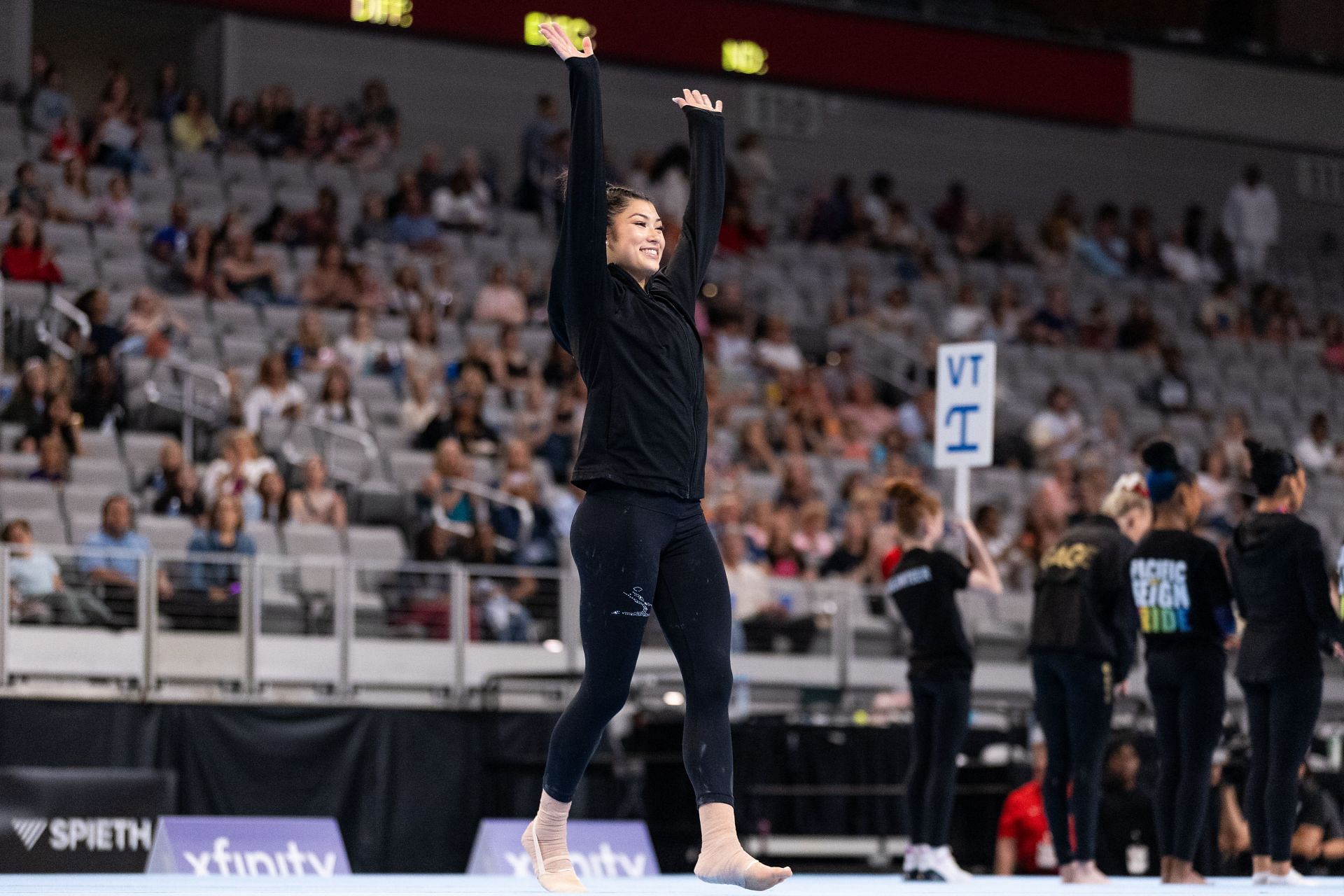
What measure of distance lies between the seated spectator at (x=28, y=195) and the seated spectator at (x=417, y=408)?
329 centimetres

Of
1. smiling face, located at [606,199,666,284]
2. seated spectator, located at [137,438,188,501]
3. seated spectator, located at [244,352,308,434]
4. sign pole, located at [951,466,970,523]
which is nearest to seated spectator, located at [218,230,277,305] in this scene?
seated spectator, located at [244,352,308,434]

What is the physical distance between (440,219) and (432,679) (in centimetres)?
696

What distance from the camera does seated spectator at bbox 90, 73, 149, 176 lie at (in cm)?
1653

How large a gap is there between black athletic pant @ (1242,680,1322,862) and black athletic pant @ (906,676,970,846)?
1326mm

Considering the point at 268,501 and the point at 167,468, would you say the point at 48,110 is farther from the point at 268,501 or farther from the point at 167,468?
the point at 268,501

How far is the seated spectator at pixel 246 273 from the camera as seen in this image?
1550cm

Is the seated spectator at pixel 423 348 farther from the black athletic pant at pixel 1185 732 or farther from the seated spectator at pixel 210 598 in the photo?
the black athletic pant at pixel 1185 732

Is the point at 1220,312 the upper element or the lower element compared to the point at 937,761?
upper

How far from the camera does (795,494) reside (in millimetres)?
15016

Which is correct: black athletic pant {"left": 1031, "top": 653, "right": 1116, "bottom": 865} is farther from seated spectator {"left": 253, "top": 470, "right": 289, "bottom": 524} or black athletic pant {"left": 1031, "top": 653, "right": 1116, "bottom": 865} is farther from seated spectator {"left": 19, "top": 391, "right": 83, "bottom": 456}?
seated spectator {"left": 19, "top": 391, "right": 83, "bottom": 456}

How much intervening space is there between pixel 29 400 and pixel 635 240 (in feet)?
28.7

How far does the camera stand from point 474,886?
21.5 feet

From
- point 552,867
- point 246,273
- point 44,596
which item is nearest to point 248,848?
point 44,596

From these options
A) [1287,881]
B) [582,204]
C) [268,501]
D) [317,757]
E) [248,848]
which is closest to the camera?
[582,204]
